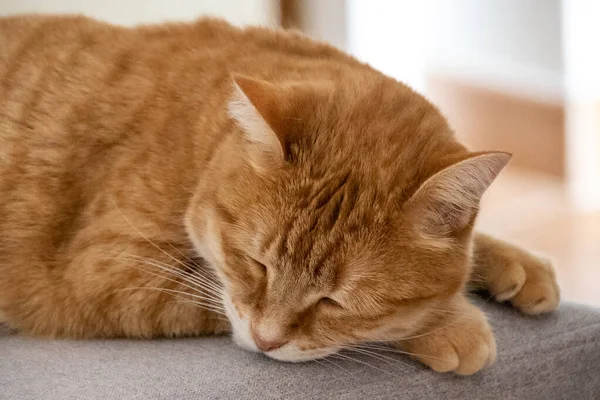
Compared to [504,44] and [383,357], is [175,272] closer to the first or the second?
[383,357]

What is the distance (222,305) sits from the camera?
4.04 ft

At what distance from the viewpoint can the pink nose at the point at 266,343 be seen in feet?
3.55

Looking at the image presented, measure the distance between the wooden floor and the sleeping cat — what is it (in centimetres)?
134

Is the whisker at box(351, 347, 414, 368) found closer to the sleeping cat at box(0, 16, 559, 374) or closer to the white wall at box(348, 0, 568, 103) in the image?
the sleeping cat at box(0, 16, 559, 374)

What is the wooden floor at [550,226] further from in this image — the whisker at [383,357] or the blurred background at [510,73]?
the whisker at [383,357]

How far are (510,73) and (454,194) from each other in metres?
Answer: 2.93

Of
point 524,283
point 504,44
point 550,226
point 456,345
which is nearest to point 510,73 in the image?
point 504,44

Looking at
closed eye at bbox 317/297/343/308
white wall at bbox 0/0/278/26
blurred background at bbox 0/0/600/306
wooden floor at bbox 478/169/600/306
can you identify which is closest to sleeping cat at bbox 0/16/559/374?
closed eye at bbox 317/297/343/308

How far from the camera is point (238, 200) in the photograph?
3.77ft

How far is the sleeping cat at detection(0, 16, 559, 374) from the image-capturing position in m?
1.08

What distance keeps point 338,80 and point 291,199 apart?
315mm

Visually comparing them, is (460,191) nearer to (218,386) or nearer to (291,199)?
(291,199)

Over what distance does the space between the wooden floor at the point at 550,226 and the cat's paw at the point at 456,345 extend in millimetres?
1324

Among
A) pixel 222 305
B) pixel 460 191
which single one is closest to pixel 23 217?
pixel 222 305
